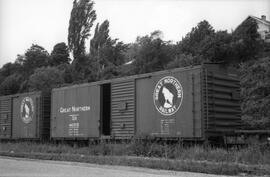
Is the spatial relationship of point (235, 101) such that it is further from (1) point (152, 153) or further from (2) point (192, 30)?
(2) point (192, 30)

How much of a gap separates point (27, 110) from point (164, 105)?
10.3m

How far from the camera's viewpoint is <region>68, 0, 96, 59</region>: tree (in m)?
50.6

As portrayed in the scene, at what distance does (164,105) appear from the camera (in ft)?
48.3

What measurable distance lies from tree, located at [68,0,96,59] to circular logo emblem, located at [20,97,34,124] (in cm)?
2805

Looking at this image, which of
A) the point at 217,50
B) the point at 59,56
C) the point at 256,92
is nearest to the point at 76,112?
the point at 256,92

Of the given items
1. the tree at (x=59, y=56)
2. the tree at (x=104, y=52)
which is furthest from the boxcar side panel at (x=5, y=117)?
the tree at (x=59, y=56)

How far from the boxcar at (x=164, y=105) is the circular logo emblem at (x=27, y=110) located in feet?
13.1

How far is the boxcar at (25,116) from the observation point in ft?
70.0

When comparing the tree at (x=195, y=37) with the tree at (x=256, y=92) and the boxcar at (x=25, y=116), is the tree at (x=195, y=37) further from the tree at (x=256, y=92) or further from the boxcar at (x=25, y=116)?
the boxcar at (x=25, y=116)

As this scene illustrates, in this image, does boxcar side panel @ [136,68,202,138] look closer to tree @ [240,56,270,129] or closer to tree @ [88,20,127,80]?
tree @ [240,56,270,129]

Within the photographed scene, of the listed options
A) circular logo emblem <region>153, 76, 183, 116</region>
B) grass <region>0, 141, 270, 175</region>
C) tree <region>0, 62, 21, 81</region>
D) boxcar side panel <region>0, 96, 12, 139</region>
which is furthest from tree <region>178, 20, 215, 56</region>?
tree <region>0, 62, 21, 81</region>

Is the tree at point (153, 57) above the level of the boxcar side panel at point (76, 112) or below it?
above

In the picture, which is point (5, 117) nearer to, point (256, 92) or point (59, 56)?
point (256, 92)

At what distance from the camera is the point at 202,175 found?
9289mm
